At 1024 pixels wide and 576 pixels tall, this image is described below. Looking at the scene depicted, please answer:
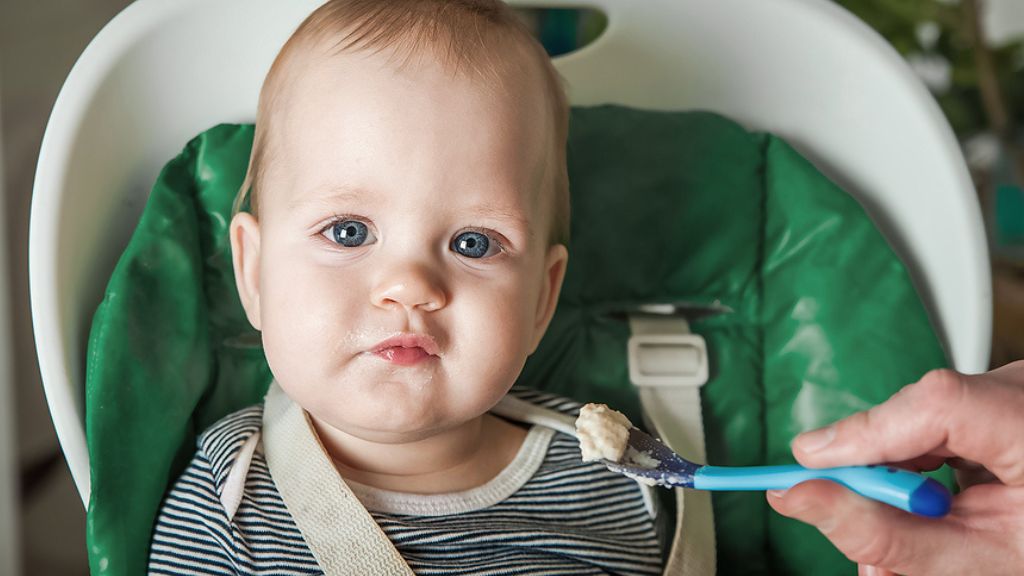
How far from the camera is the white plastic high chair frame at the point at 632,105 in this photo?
89 cm

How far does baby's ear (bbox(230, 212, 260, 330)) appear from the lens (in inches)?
35.6

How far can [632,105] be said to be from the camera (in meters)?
1.11

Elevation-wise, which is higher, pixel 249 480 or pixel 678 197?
pixel 678 197

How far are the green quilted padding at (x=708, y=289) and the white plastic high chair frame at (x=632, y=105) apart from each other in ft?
0.13

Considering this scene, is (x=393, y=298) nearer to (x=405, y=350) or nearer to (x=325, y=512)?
(x=405, y=350)

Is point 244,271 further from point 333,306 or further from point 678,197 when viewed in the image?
point 678,197

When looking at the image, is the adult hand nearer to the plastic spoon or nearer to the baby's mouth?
the plastic spoon

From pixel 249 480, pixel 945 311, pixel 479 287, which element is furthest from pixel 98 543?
pixel 945 311

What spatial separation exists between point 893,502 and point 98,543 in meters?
0.60

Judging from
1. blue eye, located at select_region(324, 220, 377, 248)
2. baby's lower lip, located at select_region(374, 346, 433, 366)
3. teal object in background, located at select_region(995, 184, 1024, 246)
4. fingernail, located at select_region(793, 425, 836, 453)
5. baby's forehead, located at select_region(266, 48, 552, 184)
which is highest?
baby's forehead, located at select_region(266, 48, 552, 184)

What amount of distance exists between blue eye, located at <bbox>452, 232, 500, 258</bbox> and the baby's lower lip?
93 millimetres

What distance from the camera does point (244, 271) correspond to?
3.01ft

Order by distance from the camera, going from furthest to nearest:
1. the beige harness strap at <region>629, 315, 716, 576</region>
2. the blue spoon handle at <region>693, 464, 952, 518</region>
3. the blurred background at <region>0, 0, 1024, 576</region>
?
1. the blurred background at <region>0, 0, 1024, 576</region>
2. the beige harness strap at <region>629, 315, 716, 576</region>
3. the blue spoon handle at <region>693, 464, 952, 518</region>

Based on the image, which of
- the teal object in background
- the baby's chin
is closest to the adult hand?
the baby's chin
